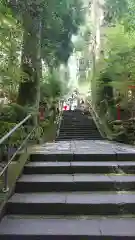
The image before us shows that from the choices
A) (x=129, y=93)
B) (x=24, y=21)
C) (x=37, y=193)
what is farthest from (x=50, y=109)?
(x=37, y=193)

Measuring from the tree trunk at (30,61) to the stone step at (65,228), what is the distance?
5.93 m

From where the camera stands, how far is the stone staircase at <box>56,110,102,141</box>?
14.5 meters

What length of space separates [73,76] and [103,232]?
39.0 meters

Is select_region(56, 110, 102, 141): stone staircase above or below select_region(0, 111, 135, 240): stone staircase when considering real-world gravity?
above

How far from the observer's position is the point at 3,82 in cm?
730

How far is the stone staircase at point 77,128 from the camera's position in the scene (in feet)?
47.7

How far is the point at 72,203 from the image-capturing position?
157 inches

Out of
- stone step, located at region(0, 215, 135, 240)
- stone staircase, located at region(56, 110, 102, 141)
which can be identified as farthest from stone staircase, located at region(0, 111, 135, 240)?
stone staircase, located at region(56, 110, 102, 141)

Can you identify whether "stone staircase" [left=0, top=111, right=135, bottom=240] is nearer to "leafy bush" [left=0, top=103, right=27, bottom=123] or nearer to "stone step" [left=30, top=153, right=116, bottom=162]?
"stone step" [left=30, top=153, right=116, bottom=162]

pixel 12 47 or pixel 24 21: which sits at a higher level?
pixel 24 21

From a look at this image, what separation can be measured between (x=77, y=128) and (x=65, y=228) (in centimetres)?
1286

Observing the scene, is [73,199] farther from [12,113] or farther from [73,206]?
[12,113]

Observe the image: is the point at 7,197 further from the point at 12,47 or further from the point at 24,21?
the point at 24,21

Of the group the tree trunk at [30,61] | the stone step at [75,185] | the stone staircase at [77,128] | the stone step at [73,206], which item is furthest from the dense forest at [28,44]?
the stone staircase at [77,128]
